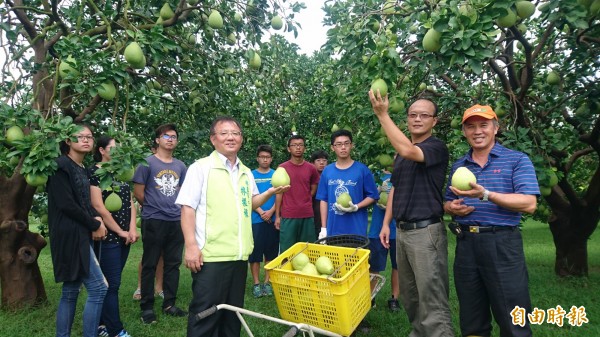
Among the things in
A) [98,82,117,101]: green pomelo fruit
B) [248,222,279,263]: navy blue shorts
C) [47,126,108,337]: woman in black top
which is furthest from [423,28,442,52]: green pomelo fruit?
[248,222,279,263]: navy blue shorts

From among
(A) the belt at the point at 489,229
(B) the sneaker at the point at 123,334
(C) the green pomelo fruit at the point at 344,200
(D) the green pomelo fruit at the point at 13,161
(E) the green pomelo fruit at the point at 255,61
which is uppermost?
(E) the green pomelo fruit at the point at 255,61

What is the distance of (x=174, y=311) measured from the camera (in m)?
4.50

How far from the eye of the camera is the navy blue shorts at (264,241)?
5.39m

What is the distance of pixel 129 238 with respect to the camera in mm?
3910

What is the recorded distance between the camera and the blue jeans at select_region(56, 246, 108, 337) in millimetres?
3184

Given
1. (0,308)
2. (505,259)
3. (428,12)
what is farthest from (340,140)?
(0,308)

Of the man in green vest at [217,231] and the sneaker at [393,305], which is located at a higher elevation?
the man in green vest at [217,231]

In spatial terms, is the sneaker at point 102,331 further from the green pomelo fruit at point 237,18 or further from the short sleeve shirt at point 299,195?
the green pomelo fruit at point 237,18

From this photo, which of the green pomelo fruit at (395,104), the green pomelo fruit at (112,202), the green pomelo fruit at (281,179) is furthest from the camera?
the green pomelo fruit at (112,202)

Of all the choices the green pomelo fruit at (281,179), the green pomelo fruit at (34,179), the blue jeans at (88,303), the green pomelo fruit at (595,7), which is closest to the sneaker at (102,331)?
the blue jeans at (88,303)

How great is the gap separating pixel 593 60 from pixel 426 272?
3.27m

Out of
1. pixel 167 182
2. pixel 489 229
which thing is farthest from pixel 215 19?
pixel 489 229

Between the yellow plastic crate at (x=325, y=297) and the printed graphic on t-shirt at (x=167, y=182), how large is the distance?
6.20 ft

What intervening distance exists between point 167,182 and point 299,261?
6.29 ft
